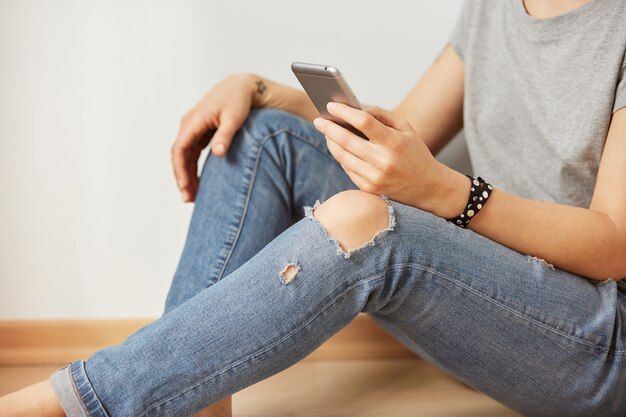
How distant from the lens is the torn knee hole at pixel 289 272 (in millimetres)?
887

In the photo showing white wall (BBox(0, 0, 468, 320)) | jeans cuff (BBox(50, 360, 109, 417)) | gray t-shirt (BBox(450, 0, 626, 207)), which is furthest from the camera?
white wall (BBox(0, 0, 468, 320))

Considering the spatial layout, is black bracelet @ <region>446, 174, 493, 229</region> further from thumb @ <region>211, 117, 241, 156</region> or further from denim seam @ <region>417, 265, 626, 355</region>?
thumb @ <region>211, 117, 241, 156</region>

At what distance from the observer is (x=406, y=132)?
36.4 inches

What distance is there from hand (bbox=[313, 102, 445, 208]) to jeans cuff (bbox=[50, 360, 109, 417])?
1.29ft

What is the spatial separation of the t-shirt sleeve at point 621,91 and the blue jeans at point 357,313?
242mm

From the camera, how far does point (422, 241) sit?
922 millimetres

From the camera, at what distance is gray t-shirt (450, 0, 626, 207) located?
1.09 meters

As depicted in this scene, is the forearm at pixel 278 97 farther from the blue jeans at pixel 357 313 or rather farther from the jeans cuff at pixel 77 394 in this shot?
the jeans cuff at pixel 77 394

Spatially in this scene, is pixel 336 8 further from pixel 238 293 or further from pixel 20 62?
pixel 238 293

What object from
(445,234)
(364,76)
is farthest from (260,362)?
(364,76)

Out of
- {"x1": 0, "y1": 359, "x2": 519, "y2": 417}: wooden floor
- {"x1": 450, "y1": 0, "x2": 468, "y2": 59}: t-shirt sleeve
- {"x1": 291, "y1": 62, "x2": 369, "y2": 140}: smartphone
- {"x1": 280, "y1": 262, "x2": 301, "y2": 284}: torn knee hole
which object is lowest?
{"x1": 0, "y1": 359, "x2": 519, "y2": 417}: wooden floor

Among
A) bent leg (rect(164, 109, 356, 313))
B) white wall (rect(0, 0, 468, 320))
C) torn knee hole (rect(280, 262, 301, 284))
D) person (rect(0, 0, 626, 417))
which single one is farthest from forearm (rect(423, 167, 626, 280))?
white wall (rect(0, 0, 468, 320))

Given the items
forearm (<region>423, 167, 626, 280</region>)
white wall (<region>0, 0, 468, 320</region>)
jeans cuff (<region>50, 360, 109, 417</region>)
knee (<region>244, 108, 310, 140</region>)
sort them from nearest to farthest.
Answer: jeans cuff (<region>50, 360, 109, 417</region>) → forearm (<region>423, 167, 626, 280</region>) → knee (<region>244, 108, 310, 140</region>) → white wall (<region>0, 0, 468, 320</region>)

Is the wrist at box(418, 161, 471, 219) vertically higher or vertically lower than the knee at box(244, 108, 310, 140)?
lower
